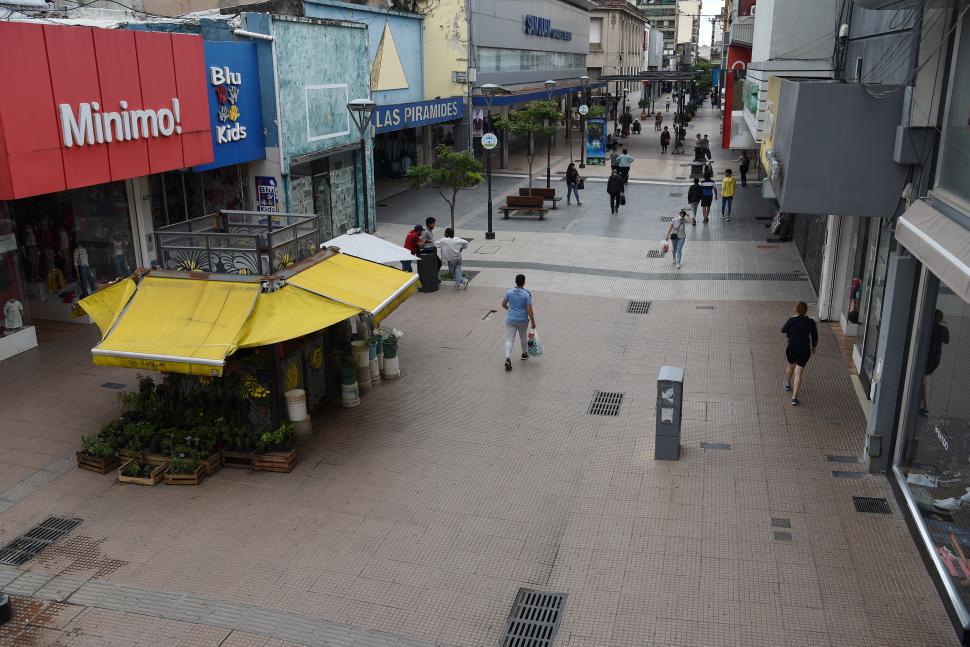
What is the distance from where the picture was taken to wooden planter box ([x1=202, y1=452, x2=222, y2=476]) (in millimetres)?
10562

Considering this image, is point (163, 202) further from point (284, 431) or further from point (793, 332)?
point (793, 332)

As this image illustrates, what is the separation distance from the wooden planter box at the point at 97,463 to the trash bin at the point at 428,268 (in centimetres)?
941

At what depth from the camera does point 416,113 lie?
31.6 m

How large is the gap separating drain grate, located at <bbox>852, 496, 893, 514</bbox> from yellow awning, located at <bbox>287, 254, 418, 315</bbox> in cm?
656

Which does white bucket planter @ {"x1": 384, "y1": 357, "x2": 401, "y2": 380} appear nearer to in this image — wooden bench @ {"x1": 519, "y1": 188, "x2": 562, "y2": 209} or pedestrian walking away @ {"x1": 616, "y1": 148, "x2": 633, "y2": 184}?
wooden bench @ {"x1": 519, "y1": 188, "x2": 562, "y2": 209}

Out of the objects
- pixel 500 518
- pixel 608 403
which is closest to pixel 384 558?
pixel 500 518

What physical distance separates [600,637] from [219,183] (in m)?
16.8

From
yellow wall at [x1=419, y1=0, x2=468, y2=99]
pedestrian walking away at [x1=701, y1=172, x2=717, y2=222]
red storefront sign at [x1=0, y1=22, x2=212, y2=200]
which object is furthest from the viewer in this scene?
yellow wall at [x1=419, y1=0, x2=468, y2=99]

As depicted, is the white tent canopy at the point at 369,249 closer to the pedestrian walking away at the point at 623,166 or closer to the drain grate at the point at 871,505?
the drain grate at the point at 871,505

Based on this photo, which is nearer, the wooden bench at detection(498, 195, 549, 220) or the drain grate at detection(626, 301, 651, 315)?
the drain grate at detection(626, 301, 651, 315)

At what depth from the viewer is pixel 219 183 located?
20953 millimetres

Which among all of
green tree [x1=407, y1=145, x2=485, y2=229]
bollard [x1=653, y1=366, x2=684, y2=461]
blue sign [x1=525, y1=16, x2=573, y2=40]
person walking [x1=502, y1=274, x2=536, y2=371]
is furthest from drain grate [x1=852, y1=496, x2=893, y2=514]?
blue sign [x1=525, y1=16, x2=573, y2=40]

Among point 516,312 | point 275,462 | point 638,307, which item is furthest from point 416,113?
point 275,462

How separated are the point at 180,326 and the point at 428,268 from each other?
907cm
